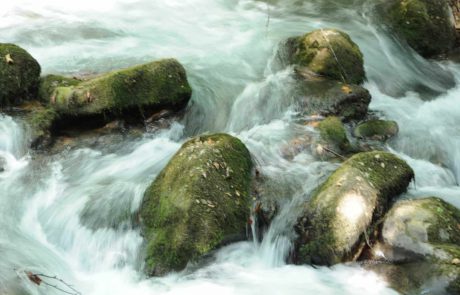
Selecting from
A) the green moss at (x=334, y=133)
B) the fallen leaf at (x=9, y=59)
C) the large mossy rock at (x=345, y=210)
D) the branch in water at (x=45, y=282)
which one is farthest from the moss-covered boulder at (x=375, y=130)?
the fallen leaf at (x=9, y=59)

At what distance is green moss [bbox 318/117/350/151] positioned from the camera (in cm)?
684

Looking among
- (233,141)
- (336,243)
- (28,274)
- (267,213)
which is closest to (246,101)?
(233,141)

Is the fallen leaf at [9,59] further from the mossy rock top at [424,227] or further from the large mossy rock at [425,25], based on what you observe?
the large mossy rock at [425,25]

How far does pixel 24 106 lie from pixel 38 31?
3.27 meters

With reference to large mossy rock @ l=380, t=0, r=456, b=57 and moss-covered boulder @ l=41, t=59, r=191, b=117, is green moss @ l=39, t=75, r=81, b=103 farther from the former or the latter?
large mossy rock @ l=380, t=0, r=456, b=57

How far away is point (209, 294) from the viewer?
4820 millimetres

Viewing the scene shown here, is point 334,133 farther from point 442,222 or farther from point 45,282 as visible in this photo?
point 45,282

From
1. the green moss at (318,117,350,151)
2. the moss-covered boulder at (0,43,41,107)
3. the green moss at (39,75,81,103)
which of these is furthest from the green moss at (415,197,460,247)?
the moss-covered boulder at (0,43,41,107)

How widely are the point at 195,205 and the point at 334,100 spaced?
11.4 feet

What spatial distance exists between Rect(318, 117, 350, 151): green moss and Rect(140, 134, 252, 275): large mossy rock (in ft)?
5.33

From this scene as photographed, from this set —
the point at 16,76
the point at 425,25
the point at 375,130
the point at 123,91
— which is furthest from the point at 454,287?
the point at 425,25

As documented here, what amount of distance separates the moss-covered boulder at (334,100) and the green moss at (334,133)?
47 cm

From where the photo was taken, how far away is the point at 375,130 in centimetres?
741

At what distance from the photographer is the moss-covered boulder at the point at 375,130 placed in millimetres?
7344
